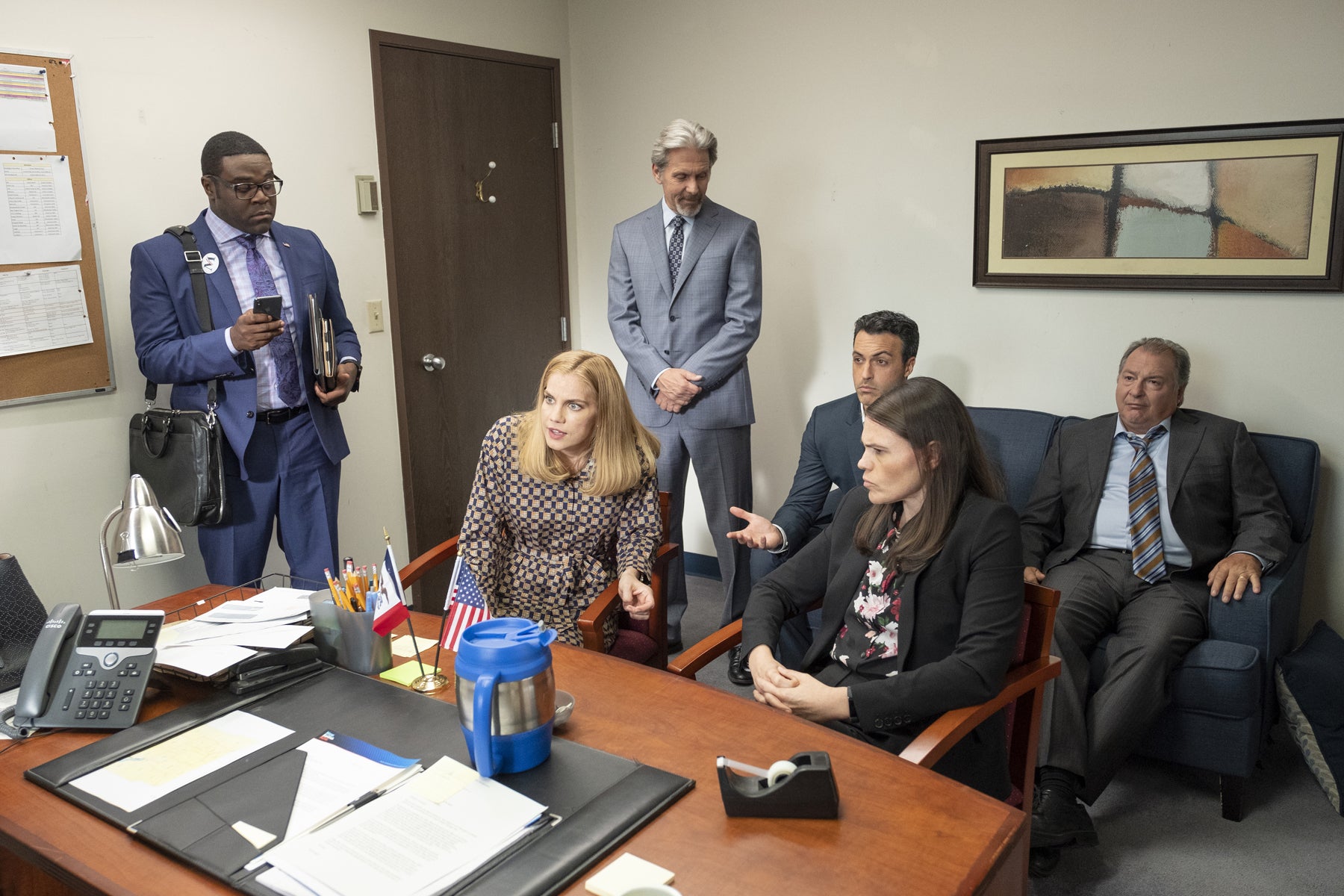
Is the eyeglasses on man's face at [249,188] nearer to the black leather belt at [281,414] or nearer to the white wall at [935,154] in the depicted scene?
the black leather belt at [281,414]

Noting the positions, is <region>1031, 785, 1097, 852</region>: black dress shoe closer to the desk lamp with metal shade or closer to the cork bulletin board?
the desk lamp with metal shade

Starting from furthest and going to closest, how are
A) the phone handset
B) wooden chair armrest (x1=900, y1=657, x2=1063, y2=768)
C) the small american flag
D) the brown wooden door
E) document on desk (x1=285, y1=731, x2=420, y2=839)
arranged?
the brown wooden door → the small american flag → wooden chair armrest (x1=900, y1=657, x2=1063, y2=768) → the phone handset → document on desk (x1=285, y1=731, x2=420, y2=839)

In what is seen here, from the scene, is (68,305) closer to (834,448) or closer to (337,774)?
(337,774)

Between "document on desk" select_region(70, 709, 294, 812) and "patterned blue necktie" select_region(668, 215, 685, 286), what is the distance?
2.25m

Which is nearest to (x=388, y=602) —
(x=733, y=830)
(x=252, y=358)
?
(x=733, y=830)

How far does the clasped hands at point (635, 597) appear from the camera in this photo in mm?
2209

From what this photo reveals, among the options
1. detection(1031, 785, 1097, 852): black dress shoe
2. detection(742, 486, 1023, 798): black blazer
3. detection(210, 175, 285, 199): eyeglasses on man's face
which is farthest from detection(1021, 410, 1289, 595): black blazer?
detection(210, 175, 285, 199): eyeglasses on man's face

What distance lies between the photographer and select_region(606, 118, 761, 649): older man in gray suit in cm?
337

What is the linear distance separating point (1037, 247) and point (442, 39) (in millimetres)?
2277

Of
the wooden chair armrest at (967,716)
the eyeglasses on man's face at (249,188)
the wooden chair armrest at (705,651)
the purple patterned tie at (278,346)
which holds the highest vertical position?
the eyeglasses on man's face at (249,188)

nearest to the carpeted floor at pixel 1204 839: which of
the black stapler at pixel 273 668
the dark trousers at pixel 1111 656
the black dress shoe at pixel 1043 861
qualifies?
the black dress shoe at pixel 1043 861

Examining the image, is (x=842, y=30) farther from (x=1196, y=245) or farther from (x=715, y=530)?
(x=715, y=530)

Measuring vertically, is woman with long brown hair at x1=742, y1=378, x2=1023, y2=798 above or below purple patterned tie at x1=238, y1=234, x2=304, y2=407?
below

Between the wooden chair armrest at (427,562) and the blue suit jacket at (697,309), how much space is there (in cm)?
112
